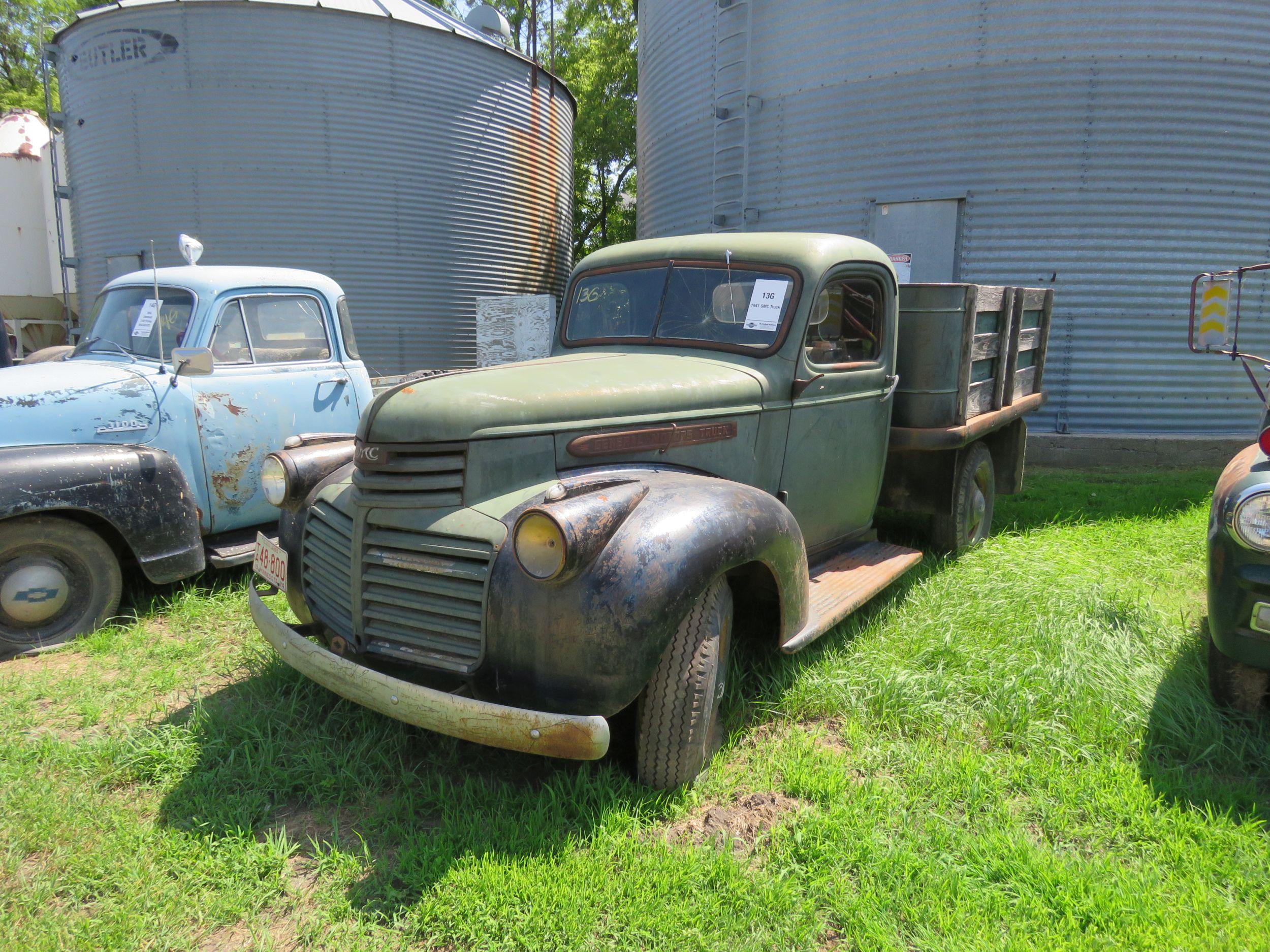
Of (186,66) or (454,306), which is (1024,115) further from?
(186,66)

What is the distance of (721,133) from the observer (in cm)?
969

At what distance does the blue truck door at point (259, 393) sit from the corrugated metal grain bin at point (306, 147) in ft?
21.4

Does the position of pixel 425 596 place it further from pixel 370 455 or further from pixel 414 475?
pixel 370 455

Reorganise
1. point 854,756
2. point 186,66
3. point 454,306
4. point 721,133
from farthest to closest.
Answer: point 454,306 → point 186,66 → point 721,133 → point 854,756

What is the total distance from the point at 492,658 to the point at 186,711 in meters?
1.68

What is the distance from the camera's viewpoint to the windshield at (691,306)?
3717 millimetres

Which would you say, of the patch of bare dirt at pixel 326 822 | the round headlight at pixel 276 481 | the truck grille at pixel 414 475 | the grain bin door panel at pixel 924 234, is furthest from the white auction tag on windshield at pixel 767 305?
the grain bin door panel at pixel 924 234

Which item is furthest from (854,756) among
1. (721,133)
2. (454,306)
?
(454,306)

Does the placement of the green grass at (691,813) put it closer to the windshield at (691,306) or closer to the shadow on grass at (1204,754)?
the shadow on grass at (1204,754)

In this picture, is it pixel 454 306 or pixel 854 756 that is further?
pixel 454 306

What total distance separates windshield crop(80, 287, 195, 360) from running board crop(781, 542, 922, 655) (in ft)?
12.3

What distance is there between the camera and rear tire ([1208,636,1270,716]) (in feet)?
10.5

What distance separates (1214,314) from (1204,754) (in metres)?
1.99

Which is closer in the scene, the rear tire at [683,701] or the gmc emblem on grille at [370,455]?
the rear tire at [683,701]
